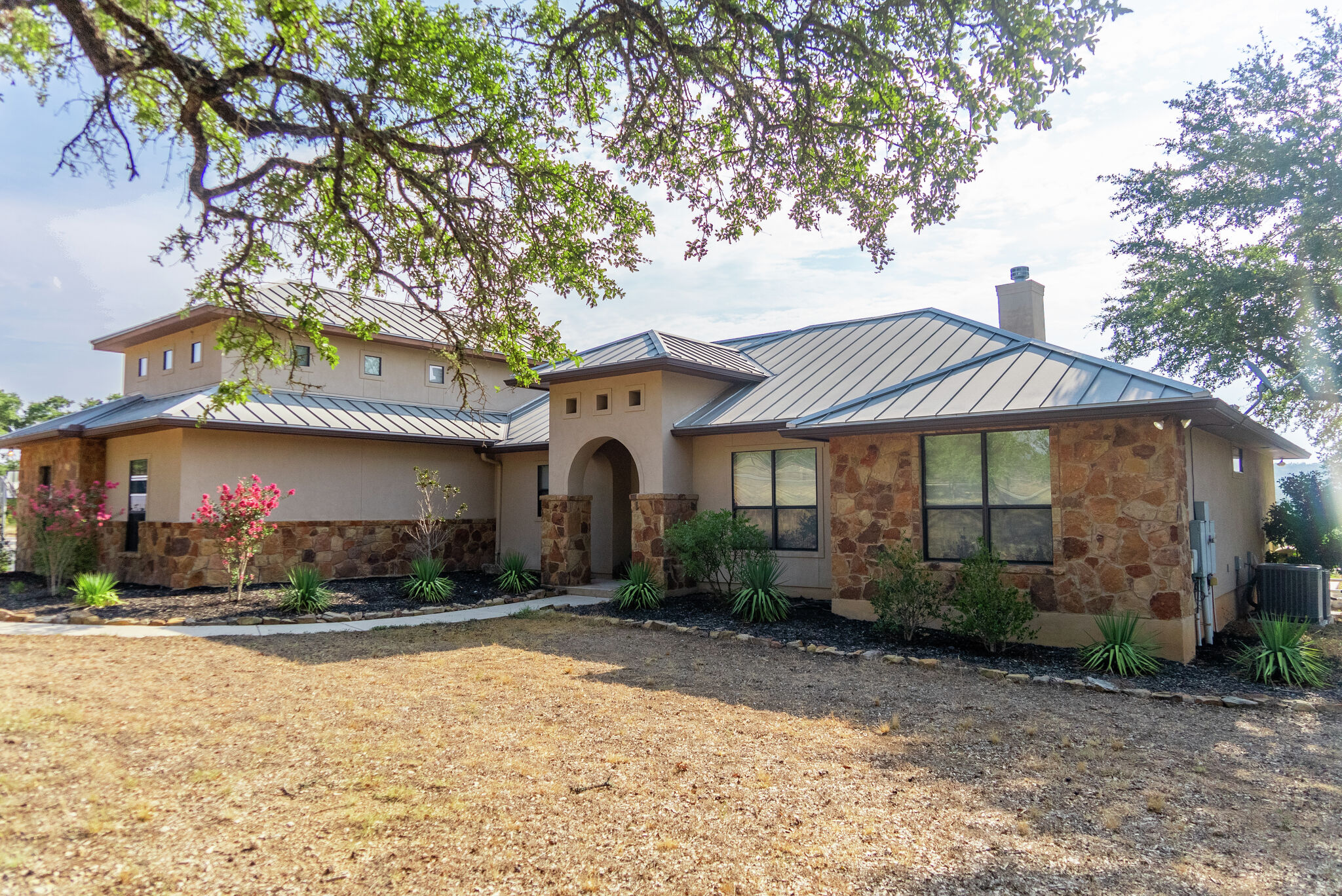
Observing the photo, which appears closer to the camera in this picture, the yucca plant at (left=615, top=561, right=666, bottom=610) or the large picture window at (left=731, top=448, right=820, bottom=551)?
the yucca plant at (left=615, top=561, right=666, bottom=610)

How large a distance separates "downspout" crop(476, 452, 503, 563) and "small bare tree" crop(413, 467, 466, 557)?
0.81 meters

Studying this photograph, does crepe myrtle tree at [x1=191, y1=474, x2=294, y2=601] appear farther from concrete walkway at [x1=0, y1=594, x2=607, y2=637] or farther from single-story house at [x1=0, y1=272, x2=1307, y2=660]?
concrete walkway at [x1=0, y1=594, x2=607, y2=637]

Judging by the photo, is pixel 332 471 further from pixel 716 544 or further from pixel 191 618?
pixel 716 544

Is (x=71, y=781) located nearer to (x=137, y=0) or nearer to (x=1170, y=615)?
(x=137, y=0)

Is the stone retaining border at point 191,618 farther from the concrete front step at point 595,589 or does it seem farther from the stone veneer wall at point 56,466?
the stone veneer wall at point 56,466

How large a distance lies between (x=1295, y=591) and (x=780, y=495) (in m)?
7.65

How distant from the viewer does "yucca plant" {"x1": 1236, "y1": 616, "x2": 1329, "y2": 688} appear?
807 centimetres

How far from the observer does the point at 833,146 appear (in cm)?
789

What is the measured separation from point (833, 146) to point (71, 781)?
7890mm

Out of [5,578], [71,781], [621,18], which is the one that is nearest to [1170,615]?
[621,18]

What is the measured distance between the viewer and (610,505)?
16125 mm

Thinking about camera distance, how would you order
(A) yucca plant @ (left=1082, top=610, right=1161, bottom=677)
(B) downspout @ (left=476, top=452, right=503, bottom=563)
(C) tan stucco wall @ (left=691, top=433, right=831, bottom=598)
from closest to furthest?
(A) yucca plant @ (left=1082, top=610, right=1161, bottom=677), (C) tan stucco wall @ (left=691, top=433, right=831, bottom=598), (B) downspout @ (left=476, top=452, right=503, bottom=563)

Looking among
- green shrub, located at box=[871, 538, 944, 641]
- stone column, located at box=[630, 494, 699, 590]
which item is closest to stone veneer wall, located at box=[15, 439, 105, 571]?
stone column, located at box=[630, 494, 699, 590]

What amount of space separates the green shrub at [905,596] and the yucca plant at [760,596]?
5.53ft
